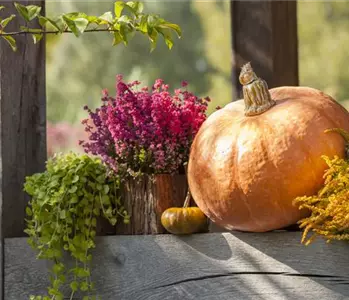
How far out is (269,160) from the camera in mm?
2857

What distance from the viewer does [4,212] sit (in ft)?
12.3

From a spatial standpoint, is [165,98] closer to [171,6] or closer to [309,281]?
[309,281]

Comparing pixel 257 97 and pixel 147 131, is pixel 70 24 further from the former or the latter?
pixel 147 131

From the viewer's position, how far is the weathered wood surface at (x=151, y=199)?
3.38 metres

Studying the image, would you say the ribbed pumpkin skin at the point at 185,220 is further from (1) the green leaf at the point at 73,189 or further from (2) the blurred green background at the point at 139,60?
(2) the blurred green background at the point at 139,60

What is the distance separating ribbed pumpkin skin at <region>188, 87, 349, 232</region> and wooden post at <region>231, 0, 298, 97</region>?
0.63 meters

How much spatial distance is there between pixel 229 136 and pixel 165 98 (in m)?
0.51

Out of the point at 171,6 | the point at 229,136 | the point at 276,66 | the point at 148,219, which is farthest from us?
the point at 171,6

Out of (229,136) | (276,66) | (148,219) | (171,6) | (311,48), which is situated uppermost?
(171,6)

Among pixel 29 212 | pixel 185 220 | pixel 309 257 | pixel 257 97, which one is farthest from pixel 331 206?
pixel 29 212

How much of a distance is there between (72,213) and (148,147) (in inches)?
15.6

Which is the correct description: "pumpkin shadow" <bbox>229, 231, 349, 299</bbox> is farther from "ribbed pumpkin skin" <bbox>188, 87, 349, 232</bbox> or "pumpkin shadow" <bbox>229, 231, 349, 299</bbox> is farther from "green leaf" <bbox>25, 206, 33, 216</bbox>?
"green leaf" <bbox>25, 206, 33, 216</bbox>

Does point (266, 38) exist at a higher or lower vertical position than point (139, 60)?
lower

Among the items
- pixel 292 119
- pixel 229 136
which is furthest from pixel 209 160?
pixel 292 119
